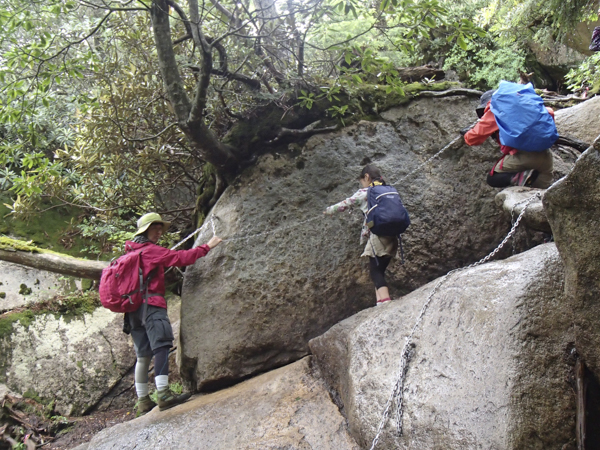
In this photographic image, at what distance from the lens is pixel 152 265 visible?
571 cm

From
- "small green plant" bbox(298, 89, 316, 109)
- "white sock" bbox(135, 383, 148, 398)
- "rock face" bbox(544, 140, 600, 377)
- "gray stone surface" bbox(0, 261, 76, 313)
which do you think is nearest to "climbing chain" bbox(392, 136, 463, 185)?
"small green plant" bbox(298, 89, 316, 109)

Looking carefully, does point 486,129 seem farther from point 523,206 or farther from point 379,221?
point 379,221

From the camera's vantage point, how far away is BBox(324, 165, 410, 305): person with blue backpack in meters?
5.63

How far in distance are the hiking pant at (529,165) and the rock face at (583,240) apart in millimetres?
3188

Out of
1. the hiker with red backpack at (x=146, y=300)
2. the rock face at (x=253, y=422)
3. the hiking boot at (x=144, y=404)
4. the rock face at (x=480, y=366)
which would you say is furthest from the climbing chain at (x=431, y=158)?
the hiking boot at (x=144, y=404)

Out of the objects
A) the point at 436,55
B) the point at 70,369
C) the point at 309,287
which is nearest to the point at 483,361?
the point at 309,287

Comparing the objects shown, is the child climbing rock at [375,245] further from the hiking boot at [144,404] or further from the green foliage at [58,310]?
the green foliage at [58,310]

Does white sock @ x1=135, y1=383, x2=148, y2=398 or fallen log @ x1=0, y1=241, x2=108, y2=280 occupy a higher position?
fallen log @ x1=0, y1=241, x2=108, y2=280

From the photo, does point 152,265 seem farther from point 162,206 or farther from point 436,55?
point 436,55

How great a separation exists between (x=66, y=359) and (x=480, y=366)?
769 cm

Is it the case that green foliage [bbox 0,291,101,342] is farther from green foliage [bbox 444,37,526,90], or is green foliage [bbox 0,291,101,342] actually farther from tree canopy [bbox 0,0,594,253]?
green foliage [bbox 444,37,526,90]

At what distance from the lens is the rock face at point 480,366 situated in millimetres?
3027

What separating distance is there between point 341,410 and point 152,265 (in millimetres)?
3025

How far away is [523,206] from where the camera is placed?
5.28 metres
